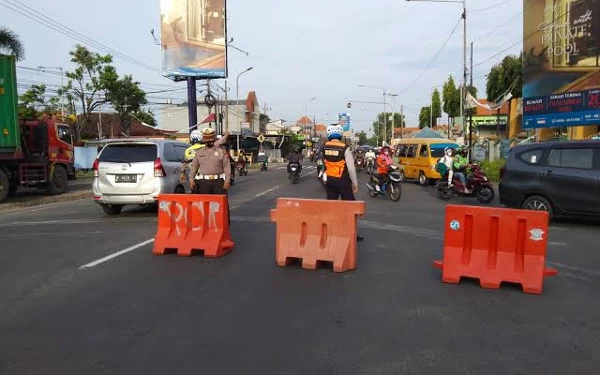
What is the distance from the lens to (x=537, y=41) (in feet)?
86.7

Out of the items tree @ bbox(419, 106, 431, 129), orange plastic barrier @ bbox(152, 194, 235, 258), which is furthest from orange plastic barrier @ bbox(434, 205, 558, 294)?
tree @ bbox(419, 106, 431, 129)

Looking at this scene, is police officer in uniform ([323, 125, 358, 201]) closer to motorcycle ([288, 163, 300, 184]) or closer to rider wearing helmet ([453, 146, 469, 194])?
rider wearing helmet ([453, 146, 469, 194])

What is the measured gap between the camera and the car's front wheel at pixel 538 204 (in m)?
10.5

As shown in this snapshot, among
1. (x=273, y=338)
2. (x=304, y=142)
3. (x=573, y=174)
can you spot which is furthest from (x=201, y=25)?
(x=304, y=142)

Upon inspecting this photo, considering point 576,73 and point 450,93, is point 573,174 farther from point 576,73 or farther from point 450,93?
point 450,93

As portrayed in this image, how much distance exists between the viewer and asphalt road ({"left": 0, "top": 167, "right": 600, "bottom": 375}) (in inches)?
154

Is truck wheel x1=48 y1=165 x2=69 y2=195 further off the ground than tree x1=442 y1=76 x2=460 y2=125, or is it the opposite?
tree x1=442 y1=76 x2=460 y2=125

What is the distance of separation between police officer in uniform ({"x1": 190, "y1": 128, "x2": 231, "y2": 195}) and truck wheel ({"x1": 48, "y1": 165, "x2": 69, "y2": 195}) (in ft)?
38.5

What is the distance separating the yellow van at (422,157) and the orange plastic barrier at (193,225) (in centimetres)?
1395

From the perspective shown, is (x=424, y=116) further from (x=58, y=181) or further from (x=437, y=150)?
(x=58, y=181)

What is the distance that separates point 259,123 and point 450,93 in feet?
111

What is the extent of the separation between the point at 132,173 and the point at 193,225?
411 cm

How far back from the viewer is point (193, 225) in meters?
7.66

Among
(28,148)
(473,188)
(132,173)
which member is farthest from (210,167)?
(28,148)
